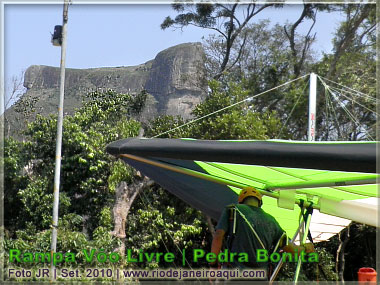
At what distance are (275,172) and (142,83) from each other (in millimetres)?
8669

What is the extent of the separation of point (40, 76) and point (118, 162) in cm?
326

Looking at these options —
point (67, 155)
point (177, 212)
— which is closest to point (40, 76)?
point (67, 155)

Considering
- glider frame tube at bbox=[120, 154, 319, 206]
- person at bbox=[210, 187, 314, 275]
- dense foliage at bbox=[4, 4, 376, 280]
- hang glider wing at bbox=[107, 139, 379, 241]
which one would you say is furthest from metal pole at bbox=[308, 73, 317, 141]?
person at bbox=[210, 187, 314, 275]

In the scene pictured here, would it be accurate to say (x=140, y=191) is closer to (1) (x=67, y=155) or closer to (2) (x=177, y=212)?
(2) (x=177, y=212)

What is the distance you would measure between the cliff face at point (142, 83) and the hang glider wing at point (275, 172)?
617cm

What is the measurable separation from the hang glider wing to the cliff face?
6.17m

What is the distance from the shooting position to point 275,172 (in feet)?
13.4

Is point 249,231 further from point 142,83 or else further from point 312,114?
point 142,83

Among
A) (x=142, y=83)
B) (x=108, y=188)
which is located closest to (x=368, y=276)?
(x=108, y=188)

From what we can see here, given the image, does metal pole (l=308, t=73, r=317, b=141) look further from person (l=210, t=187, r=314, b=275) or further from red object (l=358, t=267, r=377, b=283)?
person (l=210, t=187, r=314, b=275)

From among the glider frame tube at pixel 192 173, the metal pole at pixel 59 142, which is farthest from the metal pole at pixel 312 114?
the metal pole at pixel 59 142

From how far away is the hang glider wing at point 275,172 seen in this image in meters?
2.42

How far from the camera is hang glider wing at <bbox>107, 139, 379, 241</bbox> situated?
7.93ft

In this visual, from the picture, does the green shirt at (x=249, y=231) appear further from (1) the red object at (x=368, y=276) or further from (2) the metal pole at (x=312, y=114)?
(2) the metal pole at (x=312, y=114)
